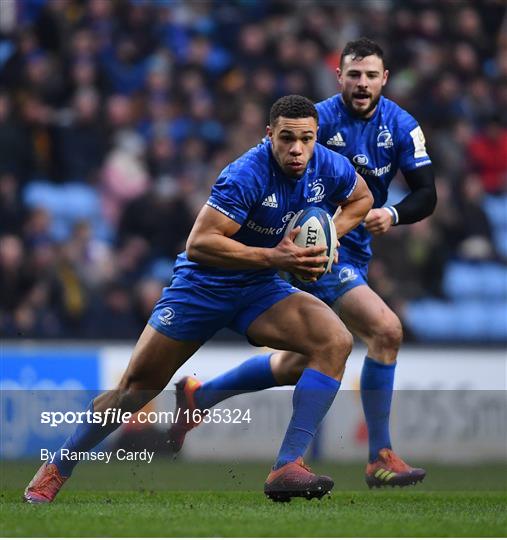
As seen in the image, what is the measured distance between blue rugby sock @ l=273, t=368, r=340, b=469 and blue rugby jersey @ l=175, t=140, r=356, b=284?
699 millimetres

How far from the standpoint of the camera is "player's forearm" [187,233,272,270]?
6.79 meters

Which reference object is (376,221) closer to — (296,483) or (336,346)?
(336,346)

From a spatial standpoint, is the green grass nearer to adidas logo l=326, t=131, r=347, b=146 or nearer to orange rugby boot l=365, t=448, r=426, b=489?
orange rugby boot l=365, t=448, r=426, b=489

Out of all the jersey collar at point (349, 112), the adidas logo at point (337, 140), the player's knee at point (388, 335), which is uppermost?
the jersey collar at point (349, 112)

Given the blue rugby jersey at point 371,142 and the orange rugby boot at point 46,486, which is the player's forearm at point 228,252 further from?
the blue rugby jersey at point 371,142

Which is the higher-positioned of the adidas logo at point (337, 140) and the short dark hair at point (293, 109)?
the short dark hair at point (293, 109)

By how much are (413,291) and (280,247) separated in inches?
299

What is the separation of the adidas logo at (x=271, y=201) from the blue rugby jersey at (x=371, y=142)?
1503 mm

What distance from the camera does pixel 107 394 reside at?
23.5ft

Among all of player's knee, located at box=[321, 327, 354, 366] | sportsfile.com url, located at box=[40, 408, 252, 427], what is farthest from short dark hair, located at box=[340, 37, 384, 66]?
sportsfile.com url, located at box=[40, 408, 252, 427]

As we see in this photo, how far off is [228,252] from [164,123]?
8.50 metres

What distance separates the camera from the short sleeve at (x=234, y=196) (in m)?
6.79

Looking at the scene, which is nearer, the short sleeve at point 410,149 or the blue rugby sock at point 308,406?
the blue rugby sock at point 308,406

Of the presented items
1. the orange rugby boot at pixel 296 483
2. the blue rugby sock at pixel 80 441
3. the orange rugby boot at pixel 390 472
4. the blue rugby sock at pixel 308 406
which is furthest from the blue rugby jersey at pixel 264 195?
the orange rugby boot at pixel 390 472
